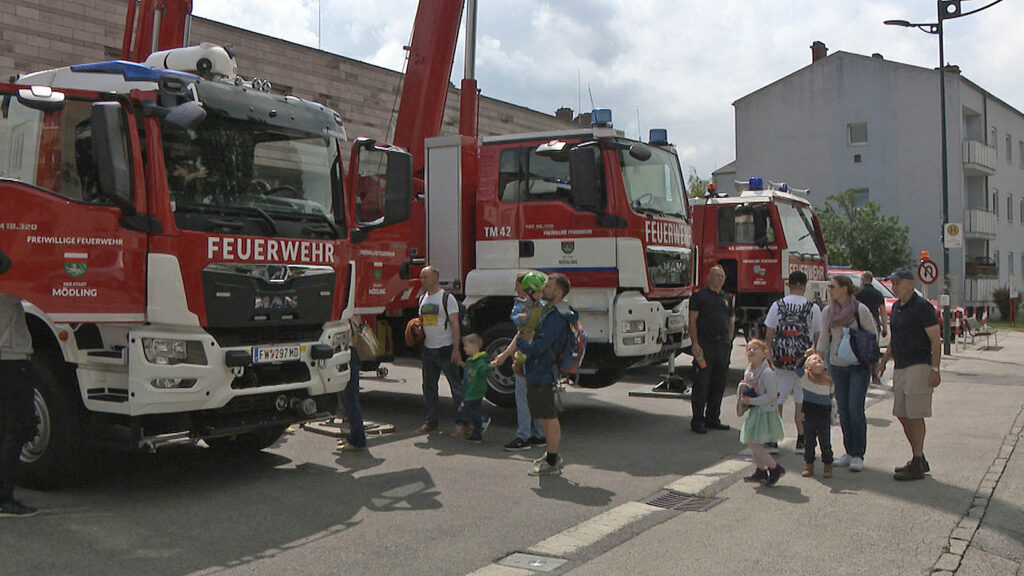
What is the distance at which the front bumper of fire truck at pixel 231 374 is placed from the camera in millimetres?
6496

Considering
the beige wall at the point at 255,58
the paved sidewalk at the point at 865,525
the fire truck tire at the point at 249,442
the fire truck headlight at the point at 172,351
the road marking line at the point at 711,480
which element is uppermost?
the beige wall at the point at 255,58

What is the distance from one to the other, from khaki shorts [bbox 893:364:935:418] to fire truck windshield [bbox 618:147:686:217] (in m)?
3.61

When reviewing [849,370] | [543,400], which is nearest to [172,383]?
[543,400]

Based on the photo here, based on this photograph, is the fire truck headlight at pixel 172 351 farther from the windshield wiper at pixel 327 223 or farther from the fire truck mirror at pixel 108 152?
the windshield wiper at pixel 327 223

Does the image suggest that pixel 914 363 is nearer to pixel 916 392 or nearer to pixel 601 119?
pixel 916 392

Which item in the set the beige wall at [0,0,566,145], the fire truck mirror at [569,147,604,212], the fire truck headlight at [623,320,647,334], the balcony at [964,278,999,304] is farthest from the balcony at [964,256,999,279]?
the fire truck mirror at [569,147,604,212]

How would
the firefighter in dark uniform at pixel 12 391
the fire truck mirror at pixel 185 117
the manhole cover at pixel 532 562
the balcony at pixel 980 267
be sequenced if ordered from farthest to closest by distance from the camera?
the balcony at pixel 980 267 → the fire truck mirror at pixel 185 117 → the firefighter in dark uniform at pixel 12 391 → the manhole cover at pixel 532 562

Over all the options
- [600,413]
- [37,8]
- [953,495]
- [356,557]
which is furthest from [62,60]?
[953,495]

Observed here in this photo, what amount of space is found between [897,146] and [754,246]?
97.4ft

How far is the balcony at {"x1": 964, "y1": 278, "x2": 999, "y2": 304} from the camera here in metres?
42.2

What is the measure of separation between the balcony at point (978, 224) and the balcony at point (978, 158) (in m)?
1.80

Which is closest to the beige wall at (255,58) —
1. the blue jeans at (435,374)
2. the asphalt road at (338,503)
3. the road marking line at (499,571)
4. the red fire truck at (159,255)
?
the blue jeans at (435,374)

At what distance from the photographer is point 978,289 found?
4316 centimetres

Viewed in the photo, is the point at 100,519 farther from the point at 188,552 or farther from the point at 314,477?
the point at 314,477
